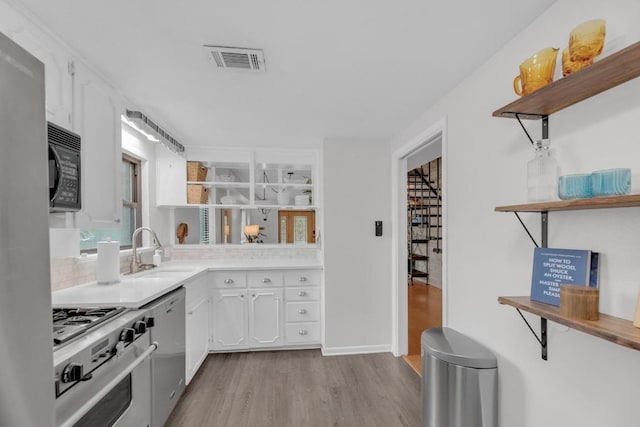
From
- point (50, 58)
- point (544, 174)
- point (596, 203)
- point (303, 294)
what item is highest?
point (50, 58)

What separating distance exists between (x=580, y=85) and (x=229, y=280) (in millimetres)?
2938

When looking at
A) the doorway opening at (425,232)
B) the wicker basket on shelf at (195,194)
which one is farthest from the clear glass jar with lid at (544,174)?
the doorway opening at (425,232)

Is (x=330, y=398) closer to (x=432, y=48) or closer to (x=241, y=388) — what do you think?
(x=241, y=388)

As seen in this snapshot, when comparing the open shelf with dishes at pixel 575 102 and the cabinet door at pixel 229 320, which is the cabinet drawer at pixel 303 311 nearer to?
the cabinet door at pixel 229 320

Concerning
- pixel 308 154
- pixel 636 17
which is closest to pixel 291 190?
pixel 308 154

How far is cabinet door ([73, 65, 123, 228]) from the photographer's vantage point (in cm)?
155

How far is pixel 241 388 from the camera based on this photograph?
240 cm

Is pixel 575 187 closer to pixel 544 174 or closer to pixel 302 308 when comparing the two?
pixel 544 174

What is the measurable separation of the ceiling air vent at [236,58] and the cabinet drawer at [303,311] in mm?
2321

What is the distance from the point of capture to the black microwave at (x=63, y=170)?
3.99ft

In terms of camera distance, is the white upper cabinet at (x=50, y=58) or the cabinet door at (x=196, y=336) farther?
the cabinet door at (x=196, y=336)

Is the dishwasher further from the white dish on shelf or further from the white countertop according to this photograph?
the white dish on shelf

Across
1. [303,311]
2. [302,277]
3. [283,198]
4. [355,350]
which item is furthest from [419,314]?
[283,198]

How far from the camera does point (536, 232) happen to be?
4.21 feet
